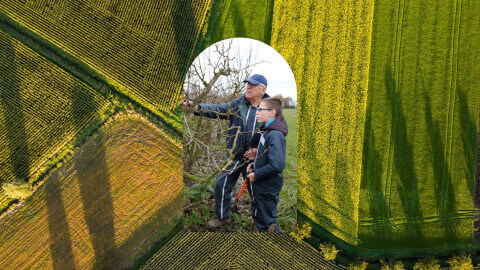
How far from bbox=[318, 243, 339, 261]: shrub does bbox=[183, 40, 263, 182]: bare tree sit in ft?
7.58

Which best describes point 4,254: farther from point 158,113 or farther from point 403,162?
point 403,162

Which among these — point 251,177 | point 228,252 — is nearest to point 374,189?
point 251,177

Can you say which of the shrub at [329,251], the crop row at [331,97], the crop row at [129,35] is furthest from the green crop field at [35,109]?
the shrub at [329,251]

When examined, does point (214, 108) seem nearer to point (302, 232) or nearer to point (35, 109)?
point (302, 232)

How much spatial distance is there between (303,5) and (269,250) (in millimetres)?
4470

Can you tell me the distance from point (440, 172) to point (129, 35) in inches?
251

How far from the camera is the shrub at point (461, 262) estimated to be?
4.29 meters

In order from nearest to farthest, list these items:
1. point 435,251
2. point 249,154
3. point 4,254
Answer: point 249,154, point 4,254, point 435,251

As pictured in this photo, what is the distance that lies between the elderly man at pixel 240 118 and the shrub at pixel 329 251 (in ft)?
6.61

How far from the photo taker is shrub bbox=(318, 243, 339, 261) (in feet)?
13.8

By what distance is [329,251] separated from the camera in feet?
13.9

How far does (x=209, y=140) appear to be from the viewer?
12.9 feet

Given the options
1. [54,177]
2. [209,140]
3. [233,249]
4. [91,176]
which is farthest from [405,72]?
[54,177]

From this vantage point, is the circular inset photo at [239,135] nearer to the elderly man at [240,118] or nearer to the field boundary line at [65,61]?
the elderly man at [240,118]
